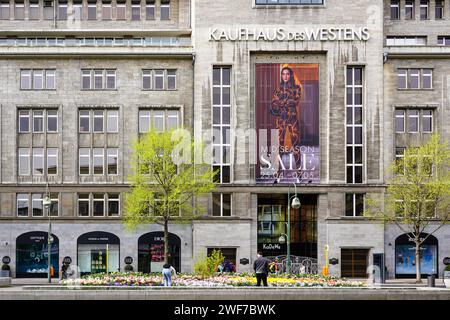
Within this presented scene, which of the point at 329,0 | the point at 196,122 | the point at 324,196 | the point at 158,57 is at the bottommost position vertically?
the point at 324,196

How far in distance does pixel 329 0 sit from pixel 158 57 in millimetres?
15826

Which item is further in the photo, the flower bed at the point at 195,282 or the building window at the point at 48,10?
the building window at the point at 48,10

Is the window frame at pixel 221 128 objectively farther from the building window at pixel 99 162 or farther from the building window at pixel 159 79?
the building window at pixel 99 162

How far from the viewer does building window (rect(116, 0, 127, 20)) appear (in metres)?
79.2

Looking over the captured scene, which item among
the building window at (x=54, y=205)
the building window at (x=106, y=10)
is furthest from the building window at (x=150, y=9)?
the building window at (x=54, y=205)

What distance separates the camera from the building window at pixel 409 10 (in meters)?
78.4

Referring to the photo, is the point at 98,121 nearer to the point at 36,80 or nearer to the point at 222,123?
the point at 36,80

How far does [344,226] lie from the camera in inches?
2867

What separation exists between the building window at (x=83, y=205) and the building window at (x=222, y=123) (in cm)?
1147

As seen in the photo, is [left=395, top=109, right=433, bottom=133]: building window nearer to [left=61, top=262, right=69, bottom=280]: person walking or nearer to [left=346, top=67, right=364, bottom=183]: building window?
[left=346, top=67, right=364, bottom=183]: building window

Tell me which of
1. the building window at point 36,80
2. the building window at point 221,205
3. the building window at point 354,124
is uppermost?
the building window at point 36,80
